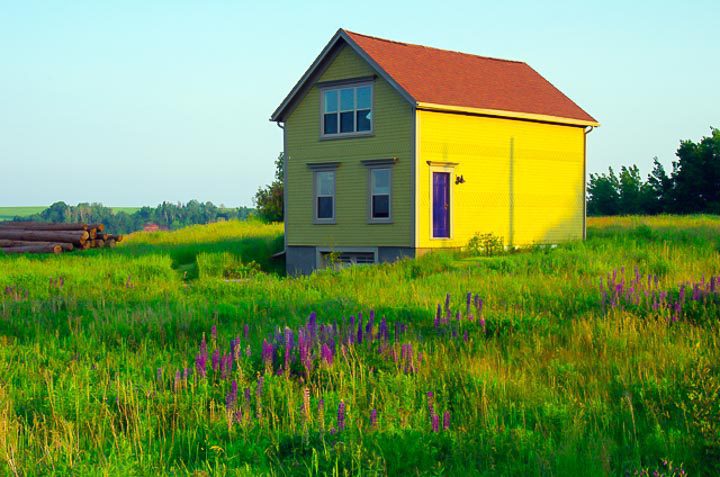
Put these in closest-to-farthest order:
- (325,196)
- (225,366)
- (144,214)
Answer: (225,366)
(325,196)
(144,214)

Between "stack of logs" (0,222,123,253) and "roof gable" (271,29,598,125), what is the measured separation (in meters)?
10.3

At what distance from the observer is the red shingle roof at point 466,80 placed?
27828 millimetres

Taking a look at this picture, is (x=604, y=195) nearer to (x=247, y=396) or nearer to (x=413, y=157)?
(x=413, y=157)

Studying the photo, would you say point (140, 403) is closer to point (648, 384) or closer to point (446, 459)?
point (446, 459)

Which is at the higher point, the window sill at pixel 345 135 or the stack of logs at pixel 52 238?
the window sill at pixel 345 135

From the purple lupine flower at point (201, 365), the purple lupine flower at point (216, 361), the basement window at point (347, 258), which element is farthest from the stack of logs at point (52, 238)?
the purple lupine flower at point (201, 365)

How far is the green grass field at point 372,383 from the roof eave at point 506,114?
11.7 m

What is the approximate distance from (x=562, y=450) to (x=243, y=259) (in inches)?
1013

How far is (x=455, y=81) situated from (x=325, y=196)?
6.21 metres

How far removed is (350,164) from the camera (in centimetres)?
2864

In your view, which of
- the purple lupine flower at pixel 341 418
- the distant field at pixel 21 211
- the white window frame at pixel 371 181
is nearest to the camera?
the purple lupine flower at pixel 341 418

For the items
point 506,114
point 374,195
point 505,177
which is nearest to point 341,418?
point 374,195

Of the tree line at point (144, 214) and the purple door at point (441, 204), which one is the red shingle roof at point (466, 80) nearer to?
the purple door at point (441, 204)

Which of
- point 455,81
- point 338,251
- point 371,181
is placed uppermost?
point 455,81
